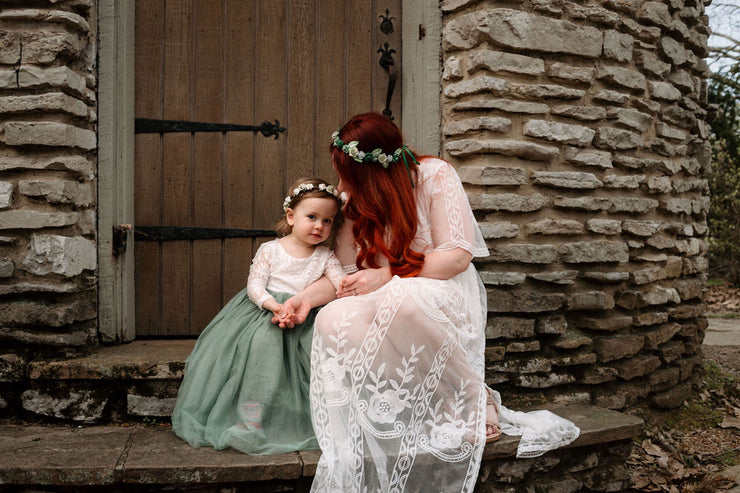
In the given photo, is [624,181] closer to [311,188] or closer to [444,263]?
[444,263]

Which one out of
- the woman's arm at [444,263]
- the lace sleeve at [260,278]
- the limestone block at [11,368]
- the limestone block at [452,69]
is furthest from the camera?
the limestone block at [452,69]

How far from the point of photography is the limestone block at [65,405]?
Answer: 2.59m

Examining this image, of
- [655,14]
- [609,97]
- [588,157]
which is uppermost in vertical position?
[655,14]

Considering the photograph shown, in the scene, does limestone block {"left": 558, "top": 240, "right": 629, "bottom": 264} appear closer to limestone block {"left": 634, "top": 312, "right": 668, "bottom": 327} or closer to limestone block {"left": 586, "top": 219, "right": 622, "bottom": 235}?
limestone block {"left": 586, "top": 219, "right": 622, "bottom": 235}

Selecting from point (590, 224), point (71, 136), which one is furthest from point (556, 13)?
point (71, 136)

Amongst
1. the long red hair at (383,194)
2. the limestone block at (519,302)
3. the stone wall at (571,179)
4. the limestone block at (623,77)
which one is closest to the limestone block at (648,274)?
the stone wall at (571,179)

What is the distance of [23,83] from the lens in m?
2.61

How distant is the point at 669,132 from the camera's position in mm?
3537

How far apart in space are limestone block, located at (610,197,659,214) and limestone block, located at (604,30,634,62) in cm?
74

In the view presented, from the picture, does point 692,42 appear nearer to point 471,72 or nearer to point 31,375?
point 471,72

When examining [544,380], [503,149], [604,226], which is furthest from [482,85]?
[544,380]

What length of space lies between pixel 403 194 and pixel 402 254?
0.23 meters

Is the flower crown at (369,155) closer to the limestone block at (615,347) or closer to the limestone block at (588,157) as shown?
the limestone block at (588,157)

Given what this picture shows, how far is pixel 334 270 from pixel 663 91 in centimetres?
226
